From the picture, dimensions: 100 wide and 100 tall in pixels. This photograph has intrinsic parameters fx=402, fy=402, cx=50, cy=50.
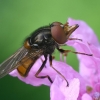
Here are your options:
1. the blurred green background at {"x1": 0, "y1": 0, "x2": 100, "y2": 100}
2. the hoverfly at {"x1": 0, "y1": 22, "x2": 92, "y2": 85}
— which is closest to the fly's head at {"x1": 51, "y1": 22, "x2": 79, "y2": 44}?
the hoverfly at {"x1": 0, "y1": 22, "x2": 92, "y2": 85}

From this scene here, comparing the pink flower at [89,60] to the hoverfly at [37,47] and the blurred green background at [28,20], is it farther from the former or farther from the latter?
the blurred green background at [28,20]

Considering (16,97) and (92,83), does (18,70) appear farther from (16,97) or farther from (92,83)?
(16,97)

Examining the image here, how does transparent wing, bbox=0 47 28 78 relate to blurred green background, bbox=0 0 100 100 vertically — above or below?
above

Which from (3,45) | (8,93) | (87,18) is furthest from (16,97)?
(87,18)

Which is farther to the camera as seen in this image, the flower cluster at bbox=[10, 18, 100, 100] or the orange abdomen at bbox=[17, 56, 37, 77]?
the orange abdomen at bbox=[17, 56, 37, 77]

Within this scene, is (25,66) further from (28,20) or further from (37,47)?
(28,20)

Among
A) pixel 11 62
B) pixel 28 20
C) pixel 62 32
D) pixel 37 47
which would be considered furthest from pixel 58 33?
pixel 28 20

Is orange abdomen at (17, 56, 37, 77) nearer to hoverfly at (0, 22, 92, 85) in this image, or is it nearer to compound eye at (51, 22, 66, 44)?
hoverfly at (0, 22, 92, 85)
